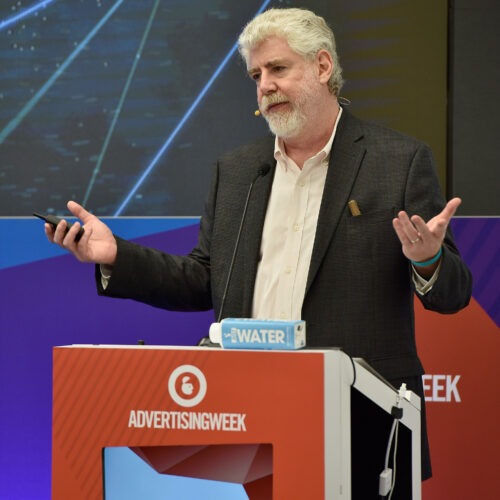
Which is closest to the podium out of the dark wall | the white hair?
the white hair

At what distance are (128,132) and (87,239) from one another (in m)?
1.36

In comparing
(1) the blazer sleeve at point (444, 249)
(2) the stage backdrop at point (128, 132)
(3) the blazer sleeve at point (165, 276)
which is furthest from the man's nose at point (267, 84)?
(2) the stage backdrop at point (128, 132)

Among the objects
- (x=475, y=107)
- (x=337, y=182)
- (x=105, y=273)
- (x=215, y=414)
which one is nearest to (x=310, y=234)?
(x=337, y=182)

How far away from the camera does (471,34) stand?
10.6ft

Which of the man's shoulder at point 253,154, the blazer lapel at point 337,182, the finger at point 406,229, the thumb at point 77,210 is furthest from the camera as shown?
the man's shoulder at point 253,154

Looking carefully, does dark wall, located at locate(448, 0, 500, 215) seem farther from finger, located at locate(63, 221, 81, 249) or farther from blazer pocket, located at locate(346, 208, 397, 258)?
finger, located at locate(63, 221, 81, 249)

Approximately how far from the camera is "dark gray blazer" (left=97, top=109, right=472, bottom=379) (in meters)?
2.14

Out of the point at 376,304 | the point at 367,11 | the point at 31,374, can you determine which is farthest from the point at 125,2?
the point at 376,304

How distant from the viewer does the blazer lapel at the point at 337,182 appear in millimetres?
2174

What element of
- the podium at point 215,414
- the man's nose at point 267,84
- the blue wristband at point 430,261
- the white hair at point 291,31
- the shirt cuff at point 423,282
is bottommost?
the podium at point 215,414

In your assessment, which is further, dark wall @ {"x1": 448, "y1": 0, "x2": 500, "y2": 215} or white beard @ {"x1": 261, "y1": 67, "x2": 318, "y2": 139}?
dark wall @ {"x1": 448, "y1": 0, "x2": 500, "y2": 215}

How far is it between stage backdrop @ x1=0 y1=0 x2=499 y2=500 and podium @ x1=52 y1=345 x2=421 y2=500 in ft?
5.50

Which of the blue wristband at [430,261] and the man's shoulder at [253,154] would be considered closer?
the blue wristband at [430,261]

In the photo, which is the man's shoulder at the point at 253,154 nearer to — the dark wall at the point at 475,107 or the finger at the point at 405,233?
the finger at the point at 405,233
